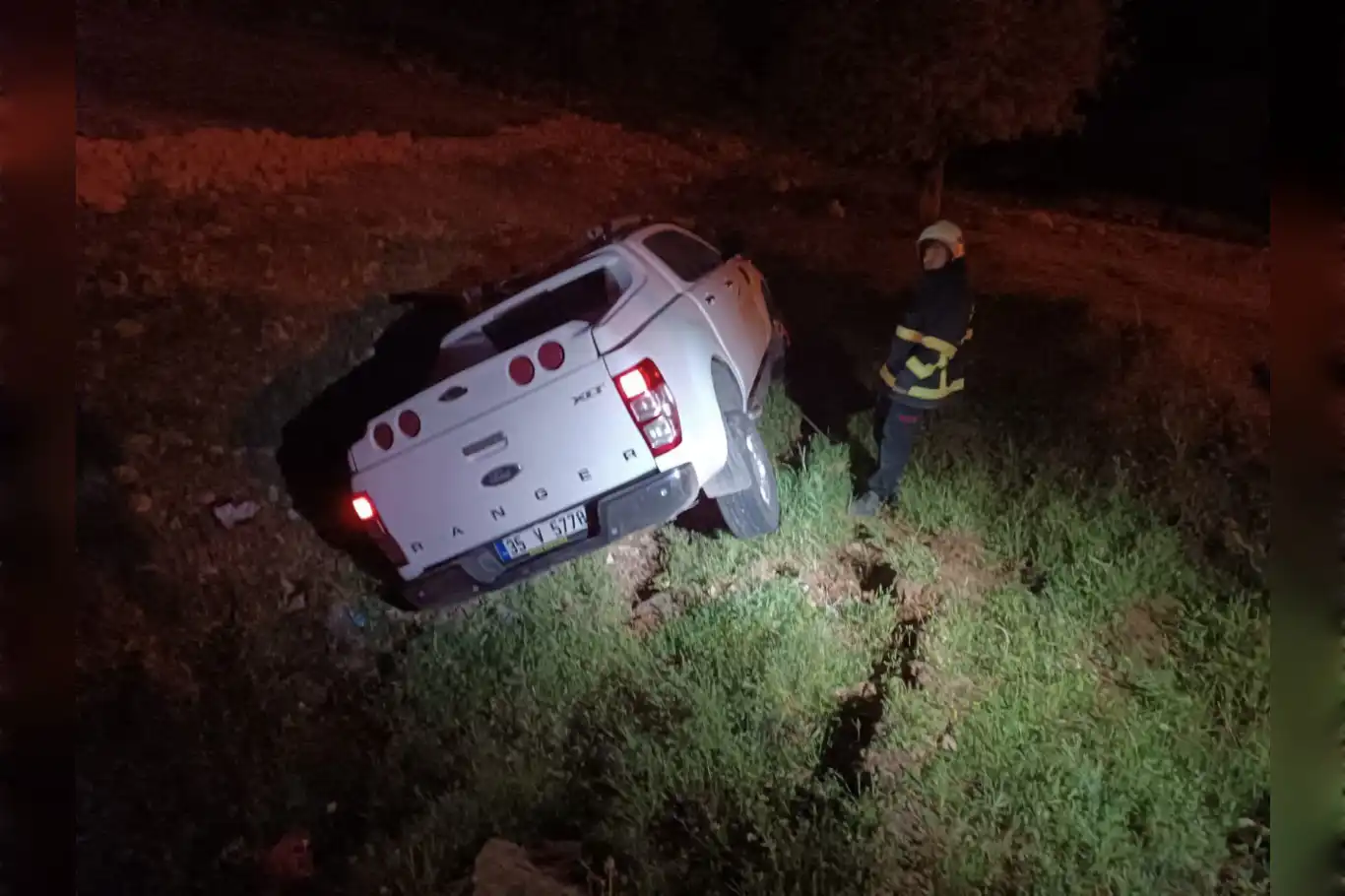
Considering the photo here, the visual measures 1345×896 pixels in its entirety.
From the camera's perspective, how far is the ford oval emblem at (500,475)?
14.5 ft

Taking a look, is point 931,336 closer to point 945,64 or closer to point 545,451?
point 545,451

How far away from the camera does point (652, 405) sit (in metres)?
4.38

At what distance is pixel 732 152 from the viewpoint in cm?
1452

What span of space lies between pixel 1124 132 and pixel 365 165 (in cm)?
1215

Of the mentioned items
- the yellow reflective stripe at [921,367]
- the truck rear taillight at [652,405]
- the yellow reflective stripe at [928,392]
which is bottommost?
the yellow reflective stripe at [928,392]

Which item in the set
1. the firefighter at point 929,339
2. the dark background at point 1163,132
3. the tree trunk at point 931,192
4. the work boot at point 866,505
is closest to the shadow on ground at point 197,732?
the work boot at point 866,505

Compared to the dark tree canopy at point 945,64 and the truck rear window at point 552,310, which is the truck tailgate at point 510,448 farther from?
the dark tree canopy at point 945,64

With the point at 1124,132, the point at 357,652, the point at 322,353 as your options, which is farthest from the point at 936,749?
the point at 1124,132

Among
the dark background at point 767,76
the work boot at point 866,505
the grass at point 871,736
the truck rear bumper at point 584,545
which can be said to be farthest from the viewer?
the dark background at point 767,76

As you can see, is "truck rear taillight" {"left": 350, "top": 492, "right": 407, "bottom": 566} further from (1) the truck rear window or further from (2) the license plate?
(1) the truck rear window

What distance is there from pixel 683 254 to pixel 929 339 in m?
1.41

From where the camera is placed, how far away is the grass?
12.0 feet

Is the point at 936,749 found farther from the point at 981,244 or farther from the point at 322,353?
the point at 981,244

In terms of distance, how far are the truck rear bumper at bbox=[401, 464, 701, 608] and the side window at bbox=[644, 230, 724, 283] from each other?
1.29m
